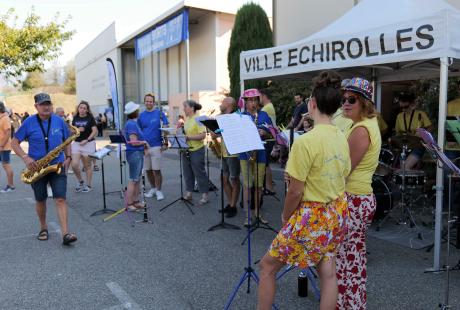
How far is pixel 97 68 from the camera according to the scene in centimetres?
3950

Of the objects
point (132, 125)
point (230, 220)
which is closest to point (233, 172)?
point (230, 220)

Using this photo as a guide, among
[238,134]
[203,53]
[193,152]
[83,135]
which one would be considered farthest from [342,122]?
[203,53]

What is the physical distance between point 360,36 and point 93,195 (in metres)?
6.07

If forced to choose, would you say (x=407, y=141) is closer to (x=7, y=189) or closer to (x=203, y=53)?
(x=7, y=189)

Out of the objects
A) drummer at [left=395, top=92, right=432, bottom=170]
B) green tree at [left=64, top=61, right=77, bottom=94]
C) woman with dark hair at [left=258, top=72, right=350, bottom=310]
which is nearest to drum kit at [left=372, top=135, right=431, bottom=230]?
drummer at [left=395, top=92, right=432, bottom=170]

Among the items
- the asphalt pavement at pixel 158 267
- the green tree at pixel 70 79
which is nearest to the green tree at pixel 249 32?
the asphalt pavement at pixel 158 267

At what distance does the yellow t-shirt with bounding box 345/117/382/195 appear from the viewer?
305cm

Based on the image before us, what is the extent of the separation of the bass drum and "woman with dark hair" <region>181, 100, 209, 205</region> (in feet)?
9.21

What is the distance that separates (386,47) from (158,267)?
3.43 meters

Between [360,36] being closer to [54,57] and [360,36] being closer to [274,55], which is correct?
[274,55]

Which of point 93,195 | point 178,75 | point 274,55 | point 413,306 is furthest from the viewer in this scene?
point 178,75

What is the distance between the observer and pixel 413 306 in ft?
11.9

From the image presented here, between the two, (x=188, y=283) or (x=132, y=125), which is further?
(x=132, y=125)

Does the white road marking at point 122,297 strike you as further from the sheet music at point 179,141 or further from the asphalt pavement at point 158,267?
the sheet music at point 179,141
